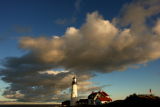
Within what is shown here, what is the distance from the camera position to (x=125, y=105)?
172 ft

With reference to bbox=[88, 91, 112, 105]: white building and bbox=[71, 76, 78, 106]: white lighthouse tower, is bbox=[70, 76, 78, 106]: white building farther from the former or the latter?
bbox=[88, 91, 112, 105]: white building

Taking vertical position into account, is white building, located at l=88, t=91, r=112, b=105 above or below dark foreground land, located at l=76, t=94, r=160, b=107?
above

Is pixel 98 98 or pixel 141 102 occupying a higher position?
pixel 98 98

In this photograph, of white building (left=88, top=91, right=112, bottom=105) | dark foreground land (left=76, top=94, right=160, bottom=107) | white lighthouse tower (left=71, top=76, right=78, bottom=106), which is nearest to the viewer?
dark foreground land (left=76, top=94, right=160, bottom=107)

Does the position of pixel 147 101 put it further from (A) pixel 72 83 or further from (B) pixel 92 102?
(A) pixel 72 83

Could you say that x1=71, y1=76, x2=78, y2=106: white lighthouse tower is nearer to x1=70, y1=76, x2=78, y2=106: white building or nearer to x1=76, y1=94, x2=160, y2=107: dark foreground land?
x1=70, y1=76, x2=78, y2=106: white building

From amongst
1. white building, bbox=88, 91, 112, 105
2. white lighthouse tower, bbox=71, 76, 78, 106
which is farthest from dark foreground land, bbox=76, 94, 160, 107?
white lighthouse tower, bbox=71, 76, 78, 106

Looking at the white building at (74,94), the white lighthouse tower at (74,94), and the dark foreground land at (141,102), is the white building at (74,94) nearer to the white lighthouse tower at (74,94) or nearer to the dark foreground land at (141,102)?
the white lighthouse tower at (74,94)

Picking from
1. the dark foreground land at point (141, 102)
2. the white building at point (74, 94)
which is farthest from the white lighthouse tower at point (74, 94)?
the dark foreground land at point (141, 102)

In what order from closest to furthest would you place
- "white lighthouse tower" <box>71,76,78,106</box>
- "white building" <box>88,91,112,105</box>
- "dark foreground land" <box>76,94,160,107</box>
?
"dark foreground land" <box>76,94,160,107</box>
"white building" <box>88,91,112,105</box>
"white lighthouse tower" <box>71,76,78,106</box>

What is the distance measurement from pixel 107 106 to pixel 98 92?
95.8 ft

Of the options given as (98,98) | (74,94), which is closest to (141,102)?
(98,98)

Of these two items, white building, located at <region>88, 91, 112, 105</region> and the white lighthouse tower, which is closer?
white building, located at <region>88, 91, 112, 105</region>

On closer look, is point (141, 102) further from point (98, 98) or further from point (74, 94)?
point (74, 94)
